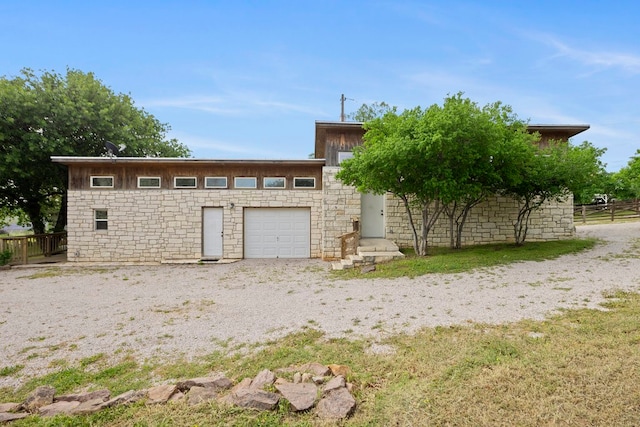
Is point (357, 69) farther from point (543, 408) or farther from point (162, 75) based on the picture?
point (543, 408)

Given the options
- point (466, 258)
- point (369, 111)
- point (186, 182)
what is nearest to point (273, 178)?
point (186, 182)

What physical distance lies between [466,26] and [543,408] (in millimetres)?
11316

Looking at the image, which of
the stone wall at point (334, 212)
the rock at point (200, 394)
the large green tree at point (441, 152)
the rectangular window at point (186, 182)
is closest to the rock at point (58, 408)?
the rock at point (200, 394)

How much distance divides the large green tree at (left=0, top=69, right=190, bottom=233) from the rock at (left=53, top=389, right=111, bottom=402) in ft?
42.1

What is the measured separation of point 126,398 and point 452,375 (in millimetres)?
2719

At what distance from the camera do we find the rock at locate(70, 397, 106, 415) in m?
2.27

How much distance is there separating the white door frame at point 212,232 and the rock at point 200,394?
29.6ft

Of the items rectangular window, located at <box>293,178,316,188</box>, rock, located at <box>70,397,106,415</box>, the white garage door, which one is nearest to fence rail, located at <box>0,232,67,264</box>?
the white garage door

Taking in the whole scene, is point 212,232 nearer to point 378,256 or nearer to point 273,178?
point 273,178

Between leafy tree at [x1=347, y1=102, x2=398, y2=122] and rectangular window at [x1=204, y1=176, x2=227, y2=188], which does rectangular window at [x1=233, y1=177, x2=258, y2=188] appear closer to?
rectangular window at [x1=204, y1=176, x2=227, y2=188]

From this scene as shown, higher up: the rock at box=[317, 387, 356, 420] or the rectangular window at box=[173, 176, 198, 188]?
the rectangular window at box=[173, 176, 198, 188]

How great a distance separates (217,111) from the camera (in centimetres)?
1933

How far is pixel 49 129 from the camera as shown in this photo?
39.8 feet

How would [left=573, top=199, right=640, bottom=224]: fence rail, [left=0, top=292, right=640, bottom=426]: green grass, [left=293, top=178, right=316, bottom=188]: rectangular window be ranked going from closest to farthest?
[left=0, top=292, right=640, bottom=426]: green grass < [left=293, top=178, right=316, bottom=188]: rectangular window < [left=573, top=199, right=640, bottom=224]: fence rail
